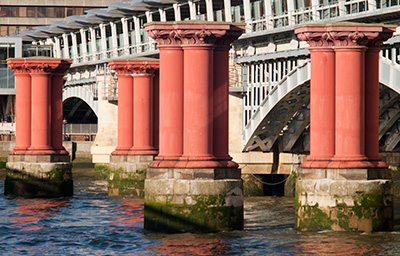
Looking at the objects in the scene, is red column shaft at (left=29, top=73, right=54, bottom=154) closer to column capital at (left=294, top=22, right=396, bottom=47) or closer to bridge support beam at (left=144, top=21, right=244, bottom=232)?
bridge support beam at (left=144, top=21, right=244, bottom=232)

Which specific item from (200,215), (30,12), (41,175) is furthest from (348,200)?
(30,12)

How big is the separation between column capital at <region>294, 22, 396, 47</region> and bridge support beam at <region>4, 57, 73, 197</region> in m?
18.7

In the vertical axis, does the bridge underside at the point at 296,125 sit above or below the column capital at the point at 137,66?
below

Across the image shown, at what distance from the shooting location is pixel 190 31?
2978 centimetres

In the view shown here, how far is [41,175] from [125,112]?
610 centimetres

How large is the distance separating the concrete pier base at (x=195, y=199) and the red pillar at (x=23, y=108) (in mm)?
18530

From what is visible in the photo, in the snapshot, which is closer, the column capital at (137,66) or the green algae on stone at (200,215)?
the green algae on stone at (200,215)

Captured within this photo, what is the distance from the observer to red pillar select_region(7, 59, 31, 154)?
154 feet

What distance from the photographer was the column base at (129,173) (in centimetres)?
4916

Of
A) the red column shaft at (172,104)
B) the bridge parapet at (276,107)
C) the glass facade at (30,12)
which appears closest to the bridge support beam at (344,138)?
the red column shaft at (172,104)

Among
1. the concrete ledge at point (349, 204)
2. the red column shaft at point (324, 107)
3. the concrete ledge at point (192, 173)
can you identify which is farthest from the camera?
the red column shaft at point (324, 107)

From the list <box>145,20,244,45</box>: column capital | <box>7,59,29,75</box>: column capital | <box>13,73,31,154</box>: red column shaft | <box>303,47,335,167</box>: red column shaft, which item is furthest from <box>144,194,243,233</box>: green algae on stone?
<box>13,73,31,154</box>: red column shaft

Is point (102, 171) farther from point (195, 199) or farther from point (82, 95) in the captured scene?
point (195, 199)

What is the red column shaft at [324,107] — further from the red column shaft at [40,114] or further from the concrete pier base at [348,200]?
the red column shaft at [40,114]
